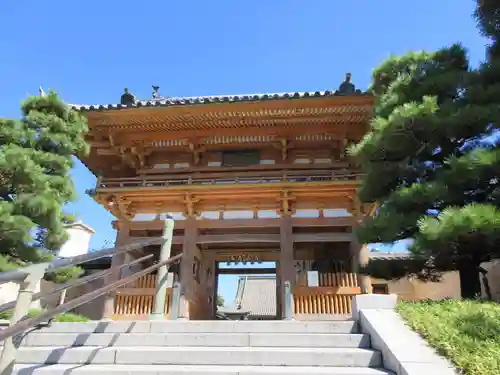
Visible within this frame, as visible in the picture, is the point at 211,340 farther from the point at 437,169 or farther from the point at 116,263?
the point at 116,263

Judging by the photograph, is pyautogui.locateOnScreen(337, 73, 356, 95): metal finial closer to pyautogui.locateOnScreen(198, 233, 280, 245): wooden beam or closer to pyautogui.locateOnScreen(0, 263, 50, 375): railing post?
pyautogui.locateOnScreen(198, 233, 280, 245): wooden beam

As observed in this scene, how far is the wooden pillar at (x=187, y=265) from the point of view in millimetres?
8691

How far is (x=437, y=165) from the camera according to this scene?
582cm

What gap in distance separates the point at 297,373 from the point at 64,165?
639 cm

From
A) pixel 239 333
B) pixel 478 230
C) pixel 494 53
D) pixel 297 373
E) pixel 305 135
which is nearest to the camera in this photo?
pixel 297 373

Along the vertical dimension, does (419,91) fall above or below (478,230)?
above

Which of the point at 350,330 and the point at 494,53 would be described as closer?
the point at 350,330

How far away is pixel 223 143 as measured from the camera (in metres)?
10.3

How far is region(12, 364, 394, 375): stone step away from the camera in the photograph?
321 cm

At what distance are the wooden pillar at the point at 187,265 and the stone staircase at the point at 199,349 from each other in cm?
432

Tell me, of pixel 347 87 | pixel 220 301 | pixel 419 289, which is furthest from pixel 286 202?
pixel 220 301

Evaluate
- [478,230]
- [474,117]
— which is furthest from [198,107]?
[478,230]

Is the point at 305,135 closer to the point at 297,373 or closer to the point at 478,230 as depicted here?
the point at 478,230

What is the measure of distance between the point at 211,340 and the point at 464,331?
102 inches
